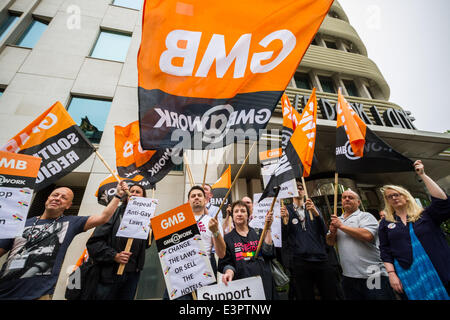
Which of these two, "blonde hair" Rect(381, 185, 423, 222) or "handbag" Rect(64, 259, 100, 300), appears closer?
"blonde hair" Rect(381, 185, 423, 222)

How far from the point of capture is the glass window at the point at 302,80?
11.1 m

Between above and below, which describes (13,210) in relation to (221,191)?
below

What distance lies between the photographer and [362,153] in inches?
112

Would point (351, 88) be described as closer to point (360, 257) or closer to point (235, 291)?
point (360, 257)

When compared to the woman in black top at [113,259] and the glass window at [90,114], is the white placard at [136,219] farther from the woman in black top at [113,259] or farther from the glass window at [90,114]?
the glass window at [90,114]

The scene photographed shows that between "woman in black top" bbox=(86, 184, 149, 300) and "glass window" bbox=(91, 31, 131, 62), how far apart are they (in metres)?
8.90

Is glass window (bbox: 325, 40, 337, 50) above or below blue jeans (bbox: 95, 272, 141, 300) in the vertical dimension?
above

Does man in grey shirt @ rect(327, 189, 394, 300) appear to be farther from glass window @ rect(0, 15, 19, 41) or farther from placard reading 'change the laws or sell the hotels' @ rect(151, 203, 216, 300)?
glass window @ rect(0, 15, 19, 41)

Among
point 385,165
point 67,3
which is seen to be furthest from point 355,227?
point 67,3

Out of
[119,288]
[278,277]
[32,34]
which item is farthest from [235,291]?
[32,34]

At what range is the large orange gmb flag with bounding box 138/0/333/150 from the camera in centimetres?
188

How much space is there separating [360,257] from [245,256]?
Result: 1.72 m

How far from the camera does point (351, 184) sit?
8133 millimetres

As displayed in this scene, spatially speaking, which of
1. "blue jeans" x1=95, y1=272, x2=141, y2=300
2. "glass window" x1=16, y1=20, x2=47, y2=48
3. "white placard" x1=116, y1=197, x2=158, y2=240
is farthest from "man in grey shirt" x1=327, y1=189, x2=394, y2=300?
"glass window" x1=16, y1=20, x2=47, y2=48
